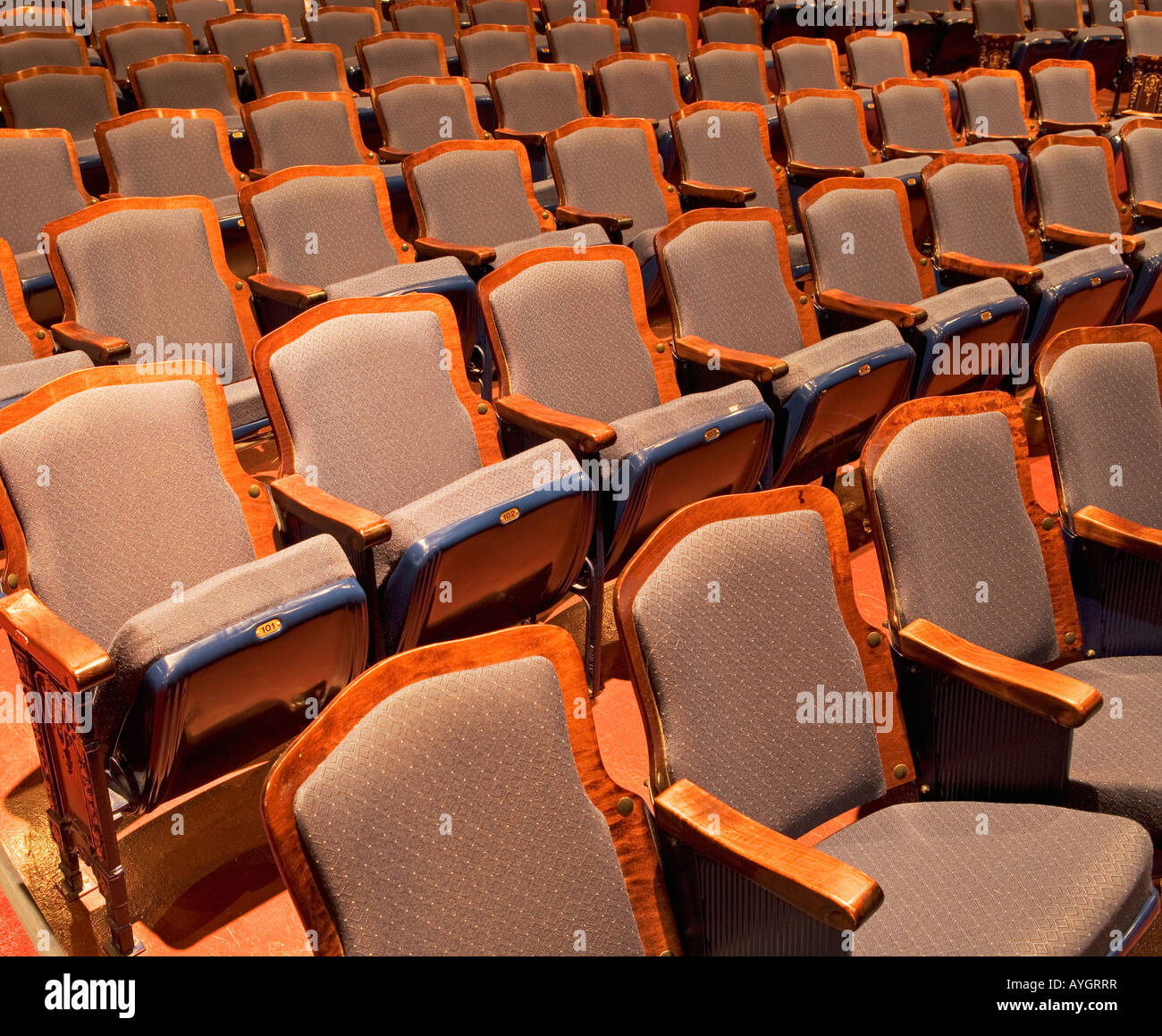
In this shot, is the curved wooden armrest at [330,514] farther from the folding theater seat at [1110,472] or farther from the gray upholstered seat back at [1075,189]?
the gray upholstered seat back at [1075,189]

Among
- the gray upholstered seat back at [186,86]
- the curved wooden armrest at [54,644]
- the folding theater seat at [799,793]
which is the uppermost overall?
the gray upholstered seat back at [186,86]

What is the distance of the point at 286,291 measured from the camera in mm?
955

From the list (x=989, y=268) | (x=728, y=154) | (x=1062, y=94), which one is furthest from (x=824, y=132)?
(x=1062, y=94)

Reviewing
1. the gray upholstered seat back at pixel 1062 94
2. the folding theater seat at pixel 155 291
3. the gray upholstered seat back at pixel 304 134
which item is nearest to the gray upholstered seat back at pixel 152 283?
the folding theater seat at pixel 155 291

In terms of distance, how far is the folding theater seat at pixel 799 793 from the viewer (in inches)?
18.2

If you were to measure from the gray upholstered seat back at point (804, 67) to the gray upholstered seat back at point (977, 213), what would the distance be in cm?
66

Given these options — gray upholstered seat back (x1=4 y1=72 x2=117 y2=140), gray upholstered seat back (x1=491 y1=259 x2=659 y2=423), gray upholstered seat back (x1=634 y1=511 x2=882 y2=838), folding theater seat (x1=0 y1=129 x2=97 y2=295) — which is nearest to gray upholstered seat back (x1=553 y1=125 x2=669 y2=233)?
gray upholstered seat back (x1=491 y1=259 x2=659 y2=423)

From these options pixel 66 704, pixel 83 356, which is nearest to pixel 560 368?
A: pixel 83 356

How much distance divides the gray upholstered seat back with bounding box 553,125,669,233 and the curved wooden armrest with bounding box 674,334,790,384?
1.21ft

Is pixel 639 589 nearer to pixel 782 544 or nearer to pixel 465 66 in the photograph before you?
pixel 782 544

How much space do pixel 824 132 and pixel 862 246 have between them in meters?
0.48

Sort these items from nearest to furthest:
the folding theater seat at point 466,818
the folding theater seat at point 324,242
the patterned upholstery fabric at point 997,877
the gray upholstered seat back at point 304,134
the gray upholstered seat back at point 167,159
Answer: the folding theater seat at point 466,818, the patterned upholstery fabric at point 997,877, the folding theater seat at point 324,242, the gray upholstered seat back at point 167,159, the gray upholstered seat back at point 304,134

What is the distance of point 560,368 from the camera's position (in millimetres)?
858
